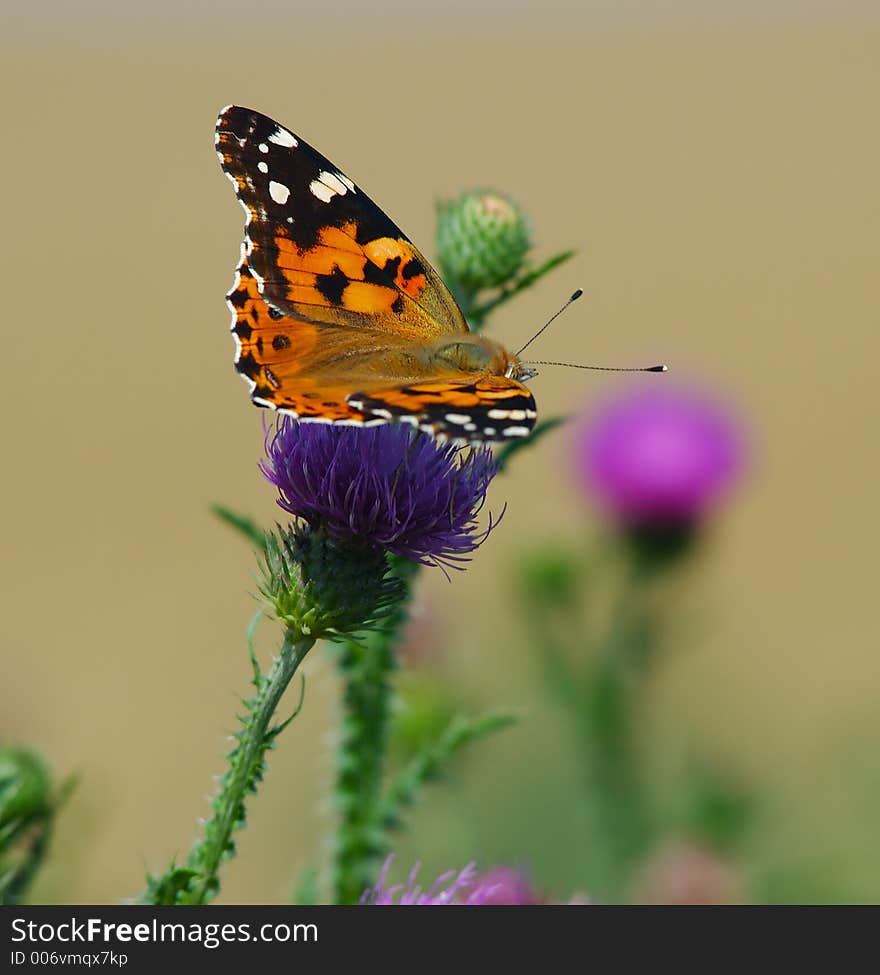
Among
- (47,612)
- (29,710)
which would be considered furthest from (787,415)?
(29,710)

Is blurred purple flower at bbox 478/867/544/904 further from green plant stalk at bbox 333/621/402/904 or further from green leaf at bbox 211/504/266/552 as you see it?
green leaf at bbox 211/504/266/552

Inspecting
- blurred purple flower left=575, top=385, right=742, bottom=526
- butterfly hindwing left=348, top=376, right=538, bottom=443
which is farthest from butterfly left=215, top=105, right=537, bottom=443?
blurred purple flower left=575, top=385, right=742, bottom=526

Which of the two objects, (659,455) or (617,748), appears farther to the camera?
(659,455)

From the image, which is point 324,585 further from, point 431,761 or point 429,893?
point 431,761

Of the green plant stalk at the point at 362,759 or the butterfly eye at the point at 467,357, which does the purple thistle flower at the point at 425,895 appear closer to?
the green plant stalk at the point at 362,759

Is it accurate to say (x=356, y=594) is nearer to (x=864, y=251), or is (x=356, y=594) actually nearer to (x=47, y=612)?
(x=47, y=612)

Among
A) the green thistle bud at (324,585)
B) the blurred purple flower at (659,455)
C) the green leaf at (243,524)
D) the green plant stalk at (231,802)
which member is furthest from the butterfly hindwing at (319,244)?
the blurred purple flower at (659,455)

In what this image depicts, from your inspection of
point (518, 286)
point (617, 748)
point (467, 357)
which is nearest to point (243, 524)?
point (467, 357)
